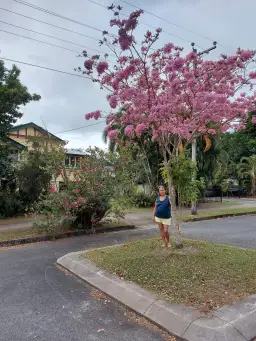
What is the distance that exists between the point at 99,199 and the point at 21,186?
20.0ft

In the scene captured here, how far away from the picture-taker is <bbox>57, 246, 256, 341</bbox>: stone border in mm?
3236

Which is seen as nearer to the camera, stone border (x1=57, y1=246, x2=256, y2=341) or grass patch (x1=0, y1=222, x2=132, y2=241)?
stone border (x1=57, y1=246, x2=256, y2=341)

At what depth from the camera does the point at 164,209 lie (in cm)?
660

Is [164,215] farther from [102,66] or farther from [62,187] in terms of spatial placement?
[62,187]

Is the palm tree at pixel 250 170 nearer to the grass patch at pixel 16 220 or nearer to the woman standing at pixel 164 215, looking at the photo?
the grass patch at pixel 16 220

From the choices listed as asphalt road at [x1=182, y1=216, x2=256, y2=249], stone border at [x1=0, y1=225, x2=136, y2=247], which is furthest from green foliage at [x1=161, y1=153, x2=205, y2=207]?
stone border at [x1=0, y1=225, x2=136, y2=247]

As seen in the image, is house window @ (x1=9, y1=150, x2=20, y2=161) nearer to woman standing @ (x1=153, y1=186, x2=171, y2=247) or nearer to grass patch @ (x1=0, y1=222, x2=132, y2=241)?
grass patch @ (x1=0, y1=222, x2=132, y2=241)

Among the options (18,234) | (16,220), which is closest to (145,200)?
(16,220)

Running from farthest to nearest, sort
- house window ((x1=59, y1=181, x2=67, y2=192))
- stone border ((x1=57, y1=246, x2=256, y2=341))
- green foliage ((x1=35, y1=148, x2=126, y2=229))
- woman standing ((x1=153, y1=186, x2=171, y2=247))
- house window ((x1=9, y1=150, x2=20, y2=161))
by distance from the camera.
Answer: house window ((x1=9, y1=150, x2=20, y2=161)) → house window ((x1=59, y1=181, x2=67, y2=192)) → green foliage ((x1=35, y1=148, x2=126, y2=229)) → woman standing ((x1=153, y1=186, x2=171, y2=247)) → stone border ((x1=57, y1=246, x2=256, y2=341))

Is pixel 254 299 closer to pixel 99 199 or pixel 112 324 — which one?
pixel 112 324

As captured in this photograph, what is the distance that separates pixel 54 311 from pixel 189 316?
1834 mm

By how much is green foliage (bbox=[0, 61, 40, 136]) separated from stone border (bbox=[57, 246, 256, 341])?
10.5 meters

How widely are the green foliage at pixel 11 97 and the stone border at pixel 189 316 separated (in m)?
10.5

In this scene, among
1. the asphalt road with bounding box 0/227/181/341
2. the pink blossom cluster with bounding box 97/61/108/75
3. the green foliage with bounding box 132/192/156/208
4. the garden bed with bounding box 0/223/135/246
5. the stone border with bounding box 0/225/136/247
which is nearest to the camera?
the asphalt road with bounding box 0/227/181/341
